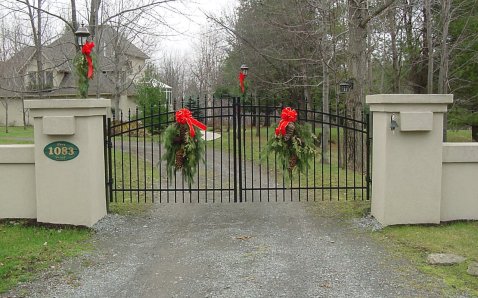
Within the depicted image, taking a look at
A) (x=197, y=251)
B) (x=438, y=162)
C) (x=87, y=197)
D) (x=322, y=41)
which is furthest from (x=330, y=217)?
(x=322, y=41)

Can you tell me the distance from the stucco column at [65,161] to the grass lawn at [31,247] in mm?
264

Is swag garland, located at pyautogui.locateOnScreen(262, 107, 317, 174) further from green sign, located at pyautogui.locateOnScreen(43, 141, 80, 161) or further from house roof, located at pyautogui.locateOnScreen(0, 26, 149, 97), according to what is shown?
house roof, located at pyautogui.locateOnScreen(0, 26, 149, 97)

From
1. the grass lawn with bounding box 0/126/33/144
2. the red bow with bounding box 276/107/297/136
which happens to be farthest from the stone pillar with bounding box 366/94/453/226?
the grass lawn with bounding box 0/126/33/144

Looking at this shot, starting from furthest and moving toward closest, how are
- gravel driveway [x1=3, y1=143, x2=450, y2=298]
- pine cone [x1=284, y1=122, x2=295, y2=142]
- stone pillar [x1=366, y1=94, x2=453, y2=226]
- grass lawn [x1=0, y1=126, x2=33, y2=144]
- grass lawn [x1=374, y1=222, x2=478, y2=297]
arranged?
grass lawn [x1=0, y1=126, x2=33, y2=144] < pine cone [x1=284, y1=122, x2=295, y2=142] < stone pillar [x1=366, y1=94, x2=453, y2=226] < grass lawn [x1=374, y1=222, x2=478, y2=297] < gravel driveway [x1=3, y1=143, x2=450, y2=298]

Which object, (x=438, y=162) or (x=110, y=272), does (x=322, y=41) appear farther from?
(x=110, y=272)

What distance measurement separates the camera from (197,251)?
20.7 ft

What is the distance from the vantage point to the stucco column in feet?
23.1

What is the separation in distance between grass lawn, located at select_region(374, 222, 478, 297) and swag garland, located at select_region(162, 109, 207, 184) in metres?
2.97

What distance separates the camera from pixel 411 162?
23.5 feet

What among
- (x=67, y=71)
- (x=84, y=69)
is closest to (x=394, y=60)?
(x=84, y=69)

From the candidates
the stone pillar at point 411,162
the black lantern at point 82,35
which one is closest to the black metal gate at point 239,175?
the stone pillar at point 411,162

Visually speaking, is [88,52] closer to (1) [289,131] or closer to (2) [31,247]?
(2) [31,247]

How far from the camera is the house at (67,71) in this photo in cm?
1578

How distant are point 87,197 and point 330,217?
3.82 m
